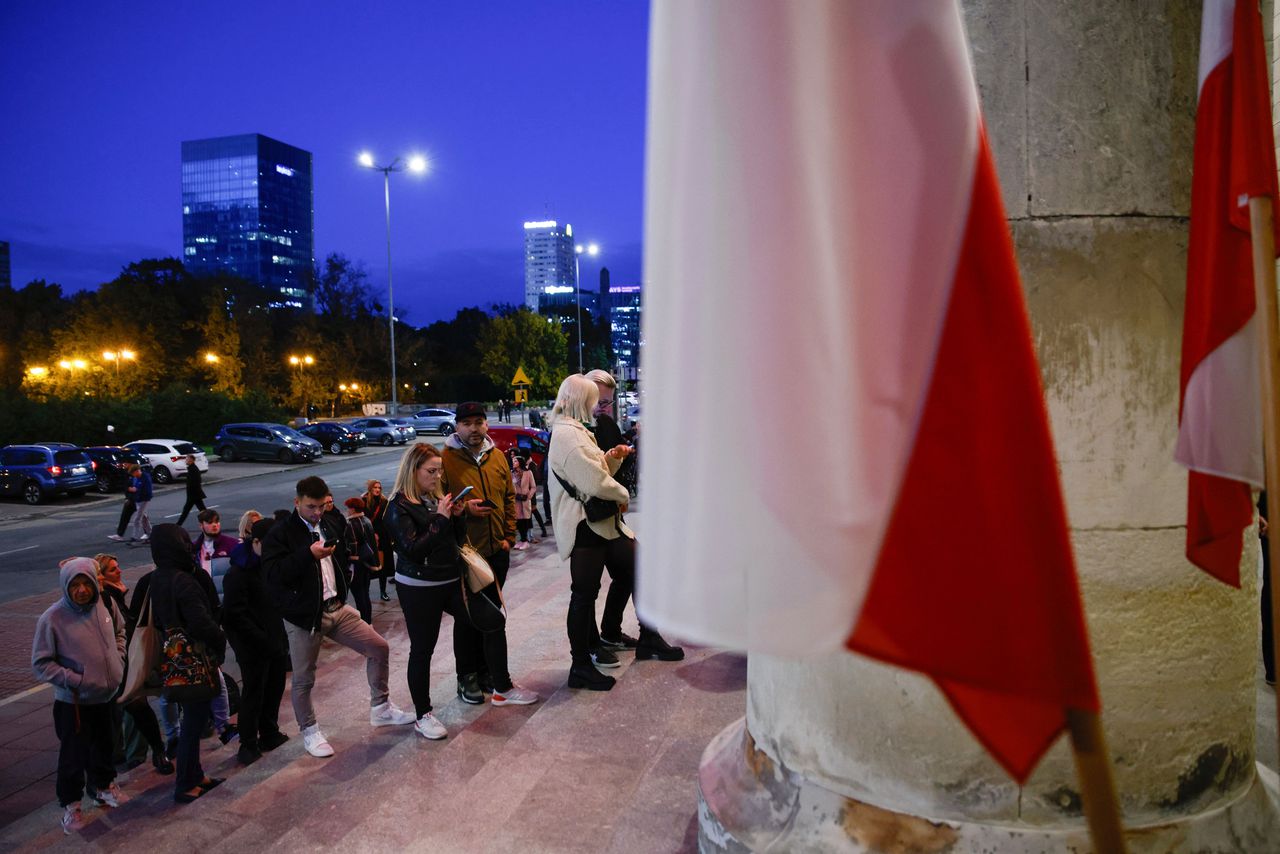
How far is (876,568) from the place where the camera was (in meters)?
1.13

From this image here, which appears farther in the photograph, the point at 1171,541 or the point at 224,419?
the point at 224,419

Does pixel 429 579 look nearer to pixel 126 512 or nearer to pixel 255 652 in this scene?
pixel 255 652

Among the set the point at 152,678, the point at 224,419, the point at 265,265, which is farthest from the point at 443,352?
the point at 265,265

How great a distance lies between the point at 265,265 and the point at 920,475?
8613 inches

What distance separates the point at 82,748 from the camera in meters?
5.60

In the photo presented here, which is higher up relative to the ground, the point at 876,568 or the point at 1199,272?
the point at 1199,272

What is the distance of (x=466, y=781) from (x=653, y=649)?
2.04 m

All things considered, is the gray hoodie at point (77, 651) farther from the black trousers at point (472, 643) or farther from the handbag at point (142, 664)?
the black trousers at point (472, 643)

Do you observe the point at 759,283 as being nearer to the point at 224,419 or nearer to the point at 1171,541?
the point at 1171,541

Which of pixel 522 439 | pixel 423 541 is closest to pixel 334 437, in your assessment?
pixel 522 439

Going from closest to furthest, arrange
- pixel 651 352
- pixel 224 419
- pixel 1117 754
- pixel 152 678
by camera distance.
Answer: pixel 651 352
pixel 1117 754
pixel 152 678
pixel 224 419

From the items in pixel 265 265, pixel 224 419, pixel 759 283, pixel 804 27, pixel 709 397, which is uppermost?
pixel 265 265

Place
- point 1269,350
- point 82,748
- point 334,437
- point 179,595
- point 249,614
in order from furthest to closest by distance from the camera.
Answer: point 334,437 → point 249,614 → point 179,595 → point 82,748 → point 1269,350

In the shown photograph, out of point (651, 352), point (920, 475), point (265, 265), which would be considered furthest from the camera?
point (265, 265)
